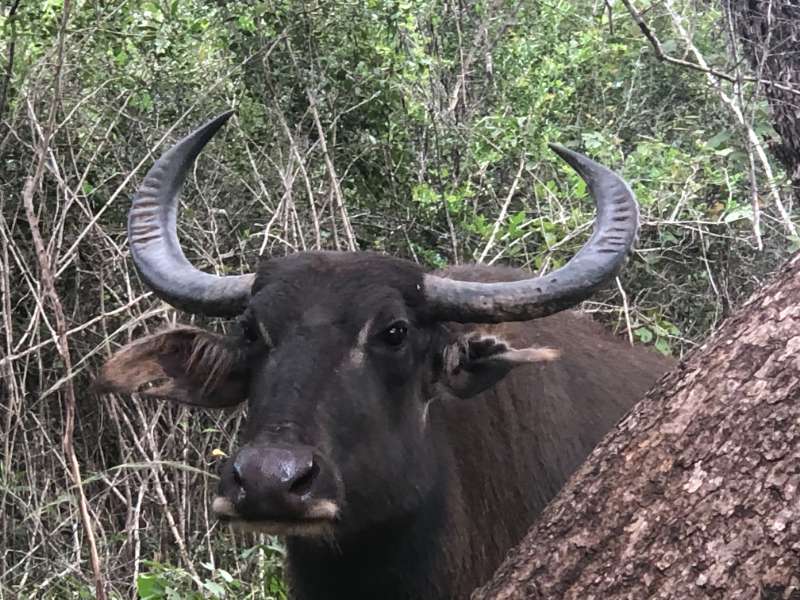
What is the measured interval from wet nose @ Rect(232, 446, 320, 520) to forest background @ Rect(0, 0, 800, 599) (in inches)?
80.4

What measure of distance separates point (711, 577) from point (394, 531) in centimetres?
139

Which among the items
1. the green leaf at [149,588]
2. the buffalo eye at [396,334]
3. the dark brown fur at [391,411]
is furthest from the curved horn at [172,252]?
the green leaf at [149,588]

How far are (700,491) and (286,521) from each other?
106 centimetres

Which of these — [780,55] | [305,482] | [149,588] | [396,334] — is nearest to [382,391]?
[396,334]

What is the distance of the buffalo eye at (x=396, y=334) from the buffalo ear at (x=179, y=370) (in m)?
0.57

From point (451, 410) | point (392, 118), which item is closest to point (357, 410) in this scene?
point (451, 410)

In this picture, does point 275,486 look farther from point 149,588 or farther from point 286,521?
point 149,588

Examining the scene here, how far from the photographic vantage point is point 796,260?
2.36m

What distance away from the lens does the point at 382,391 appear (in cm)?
317

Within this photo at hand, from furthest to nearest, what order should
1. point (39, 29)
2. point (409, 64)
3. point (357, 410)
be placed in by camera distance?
point (409, 64) < point (39, 29) < point (357, 410)

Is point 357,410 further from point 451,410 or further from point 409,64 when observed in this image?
point 409,64

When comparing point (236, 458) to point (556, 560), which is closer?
point (556, 560)

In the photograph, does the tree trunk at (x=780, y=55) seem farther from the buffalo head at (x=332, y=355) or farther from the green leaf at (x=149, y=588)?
the green leaf at (x=149, y=588)

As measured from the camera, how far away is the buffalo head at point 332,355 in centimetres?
278
